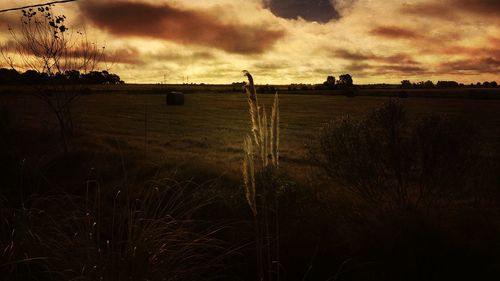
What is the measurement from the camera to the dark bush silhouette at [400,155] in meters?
5.82

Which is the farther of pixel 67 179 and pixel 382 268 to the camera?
pixel 67 179

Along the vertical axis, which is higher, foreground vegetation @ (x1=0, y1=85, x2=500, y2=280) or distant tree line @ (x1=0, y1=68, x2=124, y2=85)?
distant tree line @ (x1=0, y1=68, x2=124, y2=85)

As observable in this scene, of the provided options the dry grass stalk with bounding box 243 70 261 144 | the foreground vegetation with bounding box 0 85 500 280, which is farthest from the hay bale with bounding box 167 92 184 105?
the dry grass stalk with bounding box 243 70 261 144

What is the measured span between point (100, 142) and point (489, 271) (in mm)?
12462

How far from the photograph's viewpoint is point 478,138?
5957 millimetres

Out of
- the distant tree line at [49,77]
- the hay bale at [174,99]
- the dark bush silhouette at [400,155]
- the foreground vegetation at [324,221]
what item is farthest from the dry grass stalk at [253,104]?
the hay bale at [174,99]

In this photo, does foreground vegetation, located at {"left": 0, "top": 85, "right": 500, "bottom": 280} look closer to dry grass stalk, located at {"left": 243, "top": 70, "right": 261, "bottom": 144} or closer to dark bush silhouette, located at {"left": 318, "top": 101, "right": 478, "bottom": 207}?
dark bush silhouette, located at {"left": 318, "top": 101, "right": 478, "bottom": 207}

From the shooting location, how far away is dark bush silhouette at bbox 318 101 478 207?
5.82 meters

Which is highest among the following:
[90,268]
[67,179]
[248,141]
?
[248,141]

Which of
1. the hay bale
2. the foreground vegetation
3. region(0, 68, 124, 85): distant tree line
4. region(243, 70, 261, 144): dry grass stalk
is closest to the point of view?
region(243, 70, 261, 144): dry grass stalk

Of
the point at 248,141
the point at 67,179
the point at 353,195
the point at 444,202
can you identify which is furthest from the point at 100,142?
the point at 248,141

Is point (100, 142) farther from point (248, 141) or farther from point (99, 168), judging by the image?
point (248, 141)

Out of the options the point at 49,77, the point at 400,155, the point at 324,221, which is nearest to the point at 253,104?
the point at 324,221

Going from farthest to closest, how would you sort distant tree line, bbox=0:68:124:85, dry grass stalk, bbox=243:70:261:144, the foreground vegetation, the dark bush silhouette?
1. distant tree line, bbox=0:68:124:85
2. the dark bush silhouette
3. the foreground vegetation
4. dry grass stalk, bbox=243:70:261:144
